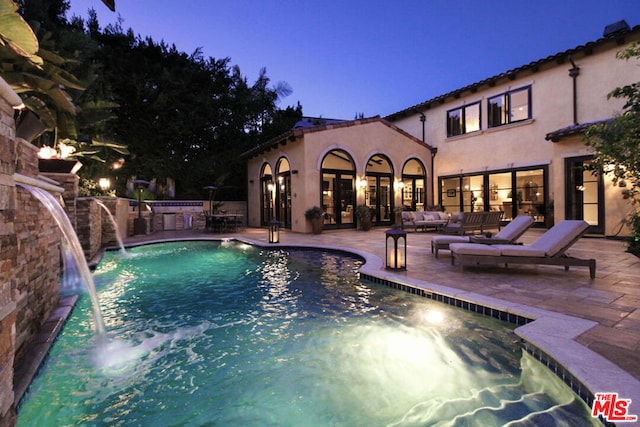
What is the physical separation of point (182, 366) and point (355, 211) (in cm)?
1230

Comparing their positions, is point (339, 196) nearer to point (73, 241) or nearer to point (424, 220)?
point (424, 220)

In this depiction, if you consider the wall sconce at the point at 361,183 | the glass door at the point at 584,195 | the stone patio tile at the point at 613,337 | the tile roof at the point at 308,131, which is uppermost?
the tile roof at the point at 308,131

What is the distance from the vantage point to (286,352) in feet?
11.2

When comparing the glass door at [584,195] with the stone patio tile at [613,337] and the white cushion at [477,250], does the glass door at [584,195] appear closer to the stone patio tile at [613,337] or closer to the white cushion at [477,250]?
the white cushion at [477,250]

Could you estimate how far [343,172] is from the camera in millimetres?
15328

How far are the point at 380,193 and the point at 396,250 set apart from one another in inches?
419

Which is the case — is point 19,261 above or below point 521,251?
above

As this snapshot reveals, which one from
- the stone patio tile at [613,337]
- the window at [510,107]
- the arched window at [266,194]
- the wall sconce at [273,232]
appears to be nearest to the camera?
the stone patio tile at [613,337]

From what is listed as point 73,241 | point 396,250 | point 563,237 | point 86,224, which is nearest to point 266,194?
point 86,224

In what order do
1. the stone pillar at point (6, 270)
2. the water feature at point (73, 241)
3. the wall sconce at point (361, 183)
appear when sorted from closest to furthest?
the stone pillar at point (6, 270) → the water feature at point (73, 241) → the wall sconce at point (361, 183)

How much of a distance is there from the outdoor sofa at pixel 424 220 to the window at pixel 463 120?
4.79 m

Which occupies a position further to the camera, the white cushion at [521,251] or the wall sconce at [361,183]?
the wall sconce at [361,183]

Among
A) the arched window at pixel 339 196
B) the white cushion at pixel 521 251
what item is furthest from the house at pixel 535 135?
the white cushion at pixel 521 251

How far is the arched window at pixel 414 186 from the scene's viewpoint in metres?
17.4
